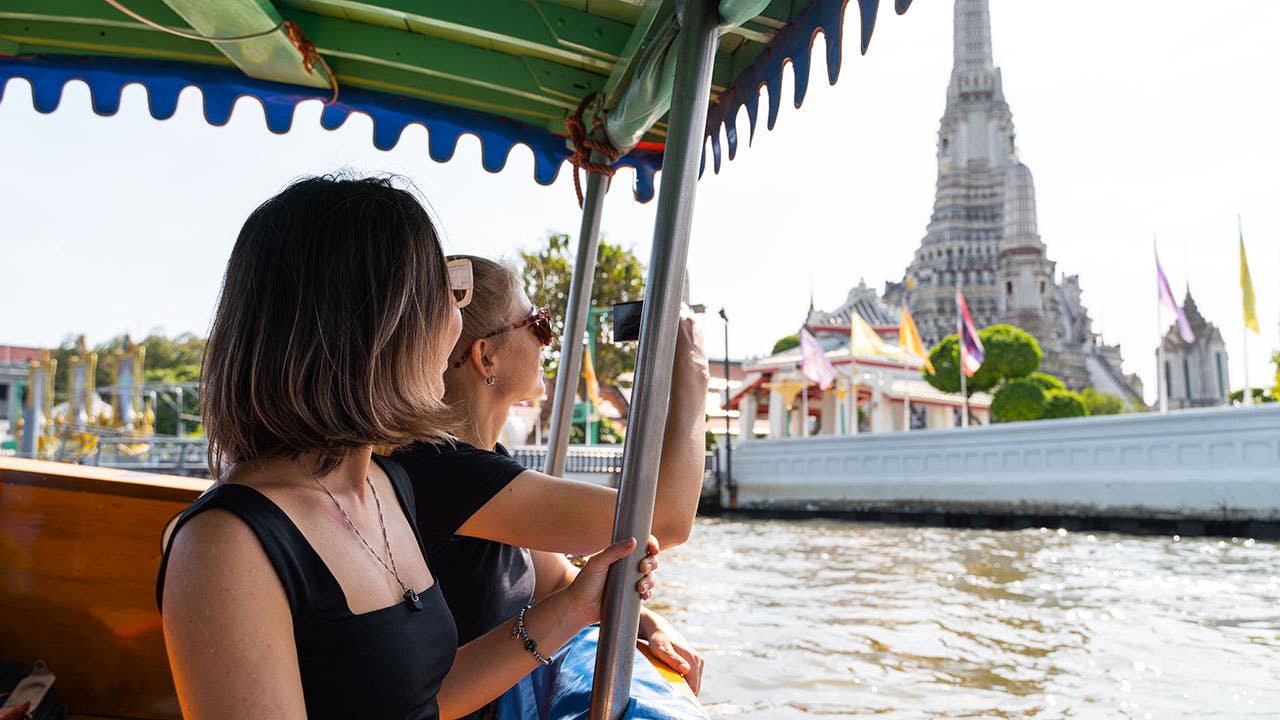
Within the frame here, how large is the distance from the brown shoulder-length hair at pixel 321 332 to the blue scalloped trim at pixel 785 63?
87 cm

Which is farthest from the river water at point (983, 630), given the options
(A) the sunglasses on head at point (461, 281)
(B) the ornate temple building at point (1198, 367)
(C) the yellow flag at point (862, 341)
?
(B) the ornate temple building at point (1198, 367)

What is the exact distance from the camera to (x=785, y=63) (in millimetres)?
1814

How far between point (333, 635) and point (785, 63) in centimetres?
137

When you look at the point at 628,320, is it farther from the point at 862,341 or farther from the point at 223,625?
the point at 862,341

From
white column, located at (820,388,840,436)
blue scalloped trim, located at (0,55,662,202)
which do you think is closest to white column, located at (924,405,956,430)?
white column, located at (820,388,840,436)

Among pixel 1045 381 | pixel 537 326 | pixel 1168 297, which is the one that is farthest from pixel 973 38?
pixel 537 326

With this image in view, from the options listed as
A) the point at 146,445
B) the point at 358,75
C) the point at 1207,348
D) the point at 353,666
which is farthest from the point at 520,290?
the point at 1207,348

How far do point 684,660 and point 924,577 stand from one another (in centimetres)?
955

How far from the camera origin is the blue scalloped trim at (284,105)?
2.65m

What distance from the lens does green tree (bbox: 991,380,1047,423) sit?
2880 cm

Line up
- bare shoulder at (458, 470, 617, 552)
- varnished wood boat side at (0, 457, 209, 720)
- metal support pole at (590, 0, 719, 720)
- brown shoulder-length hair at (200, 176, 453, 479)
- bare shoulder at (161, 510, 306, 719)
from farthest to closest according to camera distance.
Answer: varnished wood boat side at (0, 457, 209, 720) → bare shoulder at (458, 470, 617, 552) → metal support pole at (590, 0, 719, 720) → brown shoulder-length hair at (200, 176, 453, 479) → bare shoulder at (161, 510, 306, 719)

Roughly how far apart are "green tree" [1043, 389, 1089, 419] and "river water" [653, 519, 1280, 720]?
594 inches

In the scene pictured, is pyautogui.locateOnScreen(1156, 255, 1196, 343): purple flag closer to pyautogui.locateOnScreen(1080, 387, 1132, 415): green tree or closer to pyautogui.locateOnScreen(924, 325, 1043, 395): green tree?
pyautogui.locateOnScreen(924, 325, 1043, 395): green tree

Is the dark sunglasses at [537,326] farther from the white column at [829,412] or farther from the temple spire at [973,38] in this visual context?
the temple spire at [973,38]
